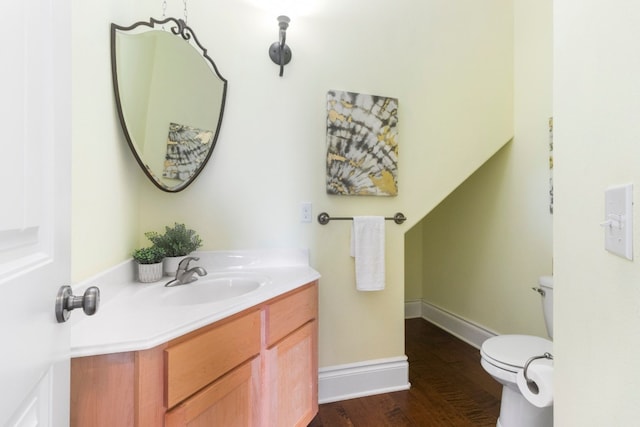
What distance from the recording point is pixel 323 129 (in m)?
1.72

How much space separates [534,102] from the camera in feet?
6.34

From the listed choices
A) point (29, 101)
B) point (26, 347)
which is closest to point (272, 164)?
point (29, 101)

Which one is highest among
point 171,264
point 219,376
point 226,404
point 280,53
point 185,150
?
point 280,53

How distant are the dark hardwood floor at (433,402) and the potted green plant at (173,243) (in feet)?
3.72

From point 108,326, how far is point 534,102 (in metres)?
2.61

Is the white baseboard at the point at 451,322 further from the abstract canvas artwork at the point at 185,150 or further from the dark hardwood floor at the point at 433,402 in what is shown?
the abstract canvas artwork at the point at 185,150

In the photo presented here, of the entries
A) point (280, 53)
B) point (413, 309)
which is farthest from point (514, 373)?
point (280, 53)

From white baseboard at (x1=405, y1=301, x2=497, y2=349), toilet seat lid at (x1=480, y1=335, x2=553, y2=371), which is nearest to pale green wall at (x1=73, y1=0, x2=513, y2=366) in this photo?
toilet seat lid at (x1=480, y1=335, x2=553, y2=371)

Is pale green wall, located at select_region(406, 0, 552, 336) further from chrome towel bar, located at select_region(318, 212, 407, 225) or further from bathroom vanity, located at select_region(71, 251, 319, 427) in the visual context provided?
bathroom vanity, located at select_region(71, 251, 319, 427)

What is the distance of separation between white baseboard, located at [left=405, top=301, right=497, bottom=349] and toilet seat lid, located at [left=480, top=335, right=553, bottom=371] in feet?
2.82

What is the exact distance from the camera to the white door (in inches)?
15.4

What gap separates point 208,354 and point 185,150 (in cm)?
105

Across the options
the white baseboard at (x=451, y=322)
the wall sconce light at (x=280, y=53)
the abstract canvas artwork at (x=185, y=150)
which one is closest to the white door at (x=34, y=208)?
the abstract canvas artwork at (x=185, y=150)

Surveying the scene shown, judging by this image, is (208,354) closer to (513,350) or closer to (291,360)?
(291,360)
